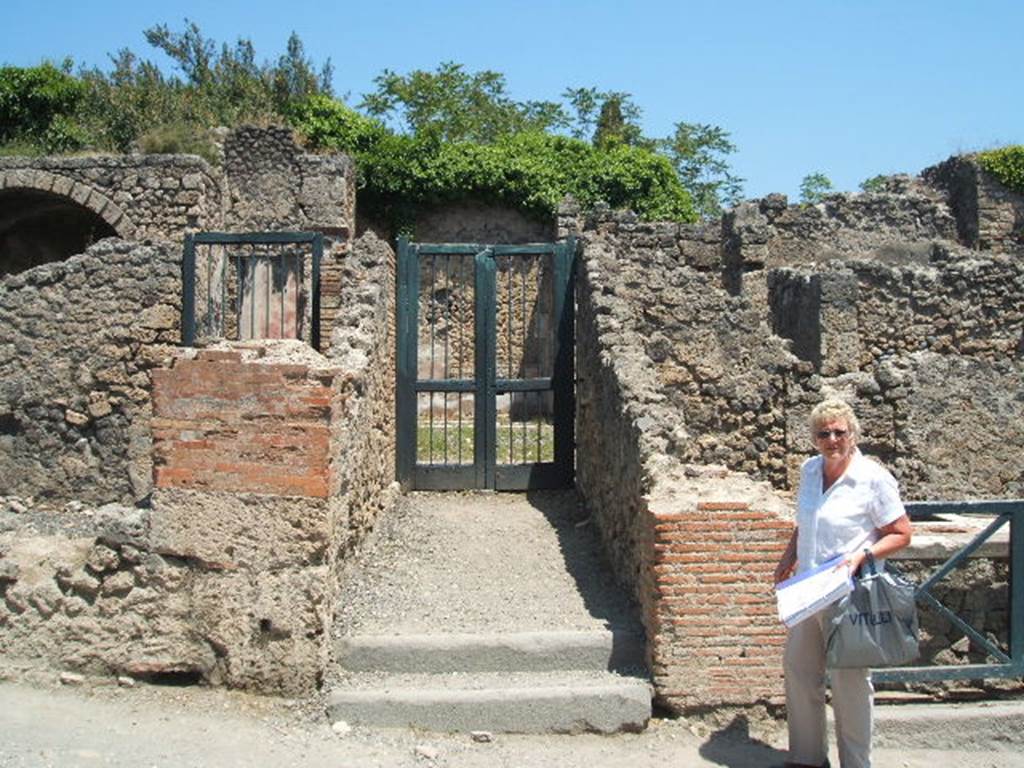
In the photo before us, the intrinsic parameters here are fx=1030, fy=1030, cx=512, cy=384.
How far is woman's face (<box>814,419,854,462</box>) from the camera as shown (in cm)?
441

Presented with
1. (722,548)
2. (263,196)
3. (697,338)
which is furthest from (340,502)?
(263,196)

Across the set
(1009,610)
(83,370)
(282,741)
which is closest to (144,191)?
(83,370)

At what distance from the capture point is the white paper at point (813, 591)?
165 inches

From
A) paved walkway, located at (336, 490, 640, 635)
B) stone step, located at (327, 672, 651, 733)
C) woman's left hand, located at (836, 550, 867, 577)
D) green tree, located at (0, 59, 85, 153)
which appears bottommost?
stone step, located at (327, 672, 651, 733)

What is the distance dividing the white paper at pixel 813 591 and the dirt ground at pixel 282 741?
104cm

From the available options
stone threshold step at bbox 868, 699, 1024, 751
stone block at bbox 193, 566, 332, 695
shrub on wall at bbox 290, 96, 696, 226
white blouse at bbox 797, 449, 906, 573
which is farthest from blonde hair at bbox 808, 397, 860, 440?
shrub on wall at bbox 290, 96, 696, 226

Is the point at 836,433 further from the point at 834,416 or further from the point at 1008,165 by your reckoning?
the point at 1008,165

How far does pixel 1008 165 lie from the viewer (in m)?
18.5

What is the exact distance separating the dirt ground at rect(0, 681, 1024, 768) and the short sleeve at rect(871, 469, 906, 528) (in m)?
1.39

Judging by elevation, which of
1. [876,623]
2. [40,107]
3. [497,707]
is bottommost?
[497,707]

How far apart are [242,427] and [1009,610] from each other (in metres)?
4.18

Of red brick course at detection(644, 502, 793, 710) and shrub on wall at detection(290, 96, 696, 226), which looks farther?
shrub on wall at detection(290, 96, 696, 226)

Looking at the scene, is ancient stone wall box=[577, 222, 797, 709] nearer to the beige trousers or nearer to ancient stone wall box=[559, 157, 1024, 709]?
ancient stone wall box=[559, 157, 1024, 709]

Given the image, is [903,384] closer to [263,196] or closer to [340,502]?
[340,502]
